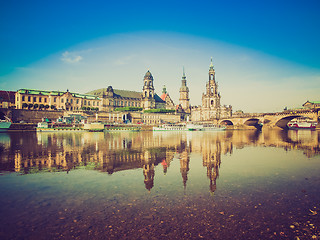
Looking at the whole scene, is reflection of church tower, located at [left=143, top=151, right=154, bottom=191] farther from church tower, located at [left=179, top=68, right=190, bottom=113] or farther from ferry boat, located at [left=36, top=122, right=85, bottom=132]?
church tower, located at [left=179, top=68, right=190, bottom=113]

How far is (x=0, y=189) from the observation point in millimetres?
9938

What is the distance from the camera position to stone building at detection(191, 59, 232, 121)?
445 ft

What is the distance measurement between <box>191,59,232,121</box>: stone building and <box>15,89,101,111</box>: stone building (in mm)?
68765

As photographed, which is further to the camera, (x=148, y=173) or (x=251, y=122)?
(x=251, y=122)

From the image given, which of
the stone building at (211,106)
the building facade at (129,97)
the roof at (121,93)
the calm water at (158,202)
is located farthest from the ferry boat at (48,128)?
the stone building at (211,106)

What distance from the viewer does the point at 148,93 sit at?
13475 centimetres

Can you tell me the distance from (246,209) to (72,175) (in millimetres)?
9657

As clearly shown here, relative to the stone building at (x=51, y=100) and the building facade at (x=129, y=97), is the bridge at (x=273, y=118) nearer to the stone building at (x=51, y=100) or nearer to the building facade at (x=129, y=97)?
the building facade at (x=129, y=97)

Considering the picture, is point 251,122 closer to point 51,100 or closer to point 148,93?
point 148,93

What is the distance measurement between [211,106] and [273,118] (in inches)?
2277

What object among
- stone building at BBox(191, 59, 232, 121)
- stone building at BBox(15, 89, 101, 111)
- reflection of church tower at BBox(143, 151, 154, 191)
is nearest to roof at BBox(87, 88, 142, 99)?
stone building at BBox(15, 89, 101, 111)

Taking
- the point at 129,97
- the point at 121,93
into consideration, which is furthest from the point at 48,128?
the point at 129,97

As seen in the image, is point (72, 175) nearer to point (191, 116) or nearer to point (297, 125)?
→ point (297, 125)

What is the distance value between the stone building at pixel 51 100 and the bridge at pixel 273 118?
73.0m
